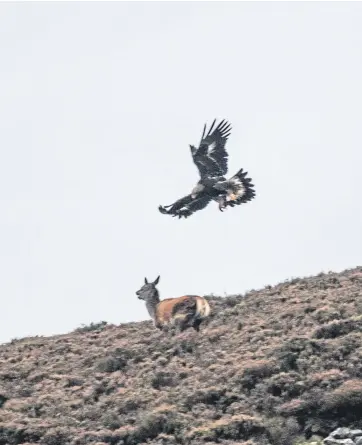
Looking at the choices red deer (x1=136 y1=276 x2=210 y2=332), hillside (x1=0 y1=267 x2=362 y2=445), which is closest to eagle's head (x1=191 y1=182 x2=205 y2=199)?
red deer (x1=136 y1=276 x2=210 y2=332)

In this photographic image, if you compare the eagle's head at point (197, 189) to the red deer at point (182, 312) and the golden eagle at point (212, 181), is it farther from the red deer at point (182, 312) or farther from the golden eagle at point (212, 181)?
the red deer at point (182, 312)

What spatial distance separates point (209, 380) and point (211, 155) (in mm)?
4724

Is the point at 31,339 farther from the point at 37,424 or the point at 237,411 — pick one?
the point at 237,411

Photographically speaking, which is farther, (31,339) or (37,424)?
(31,339)

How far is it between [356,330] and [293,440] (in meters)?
5.10

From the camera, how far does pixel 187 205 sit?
2623cm

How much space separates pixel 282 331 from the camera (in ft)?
89.7

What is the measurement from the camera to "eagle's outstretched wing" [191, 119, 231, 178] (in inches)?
1032

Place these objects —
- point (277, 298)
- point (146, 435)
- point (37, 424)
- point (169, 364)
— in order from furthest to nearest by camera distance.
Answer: point (277, 298) → point (169, 364) → point (37, 424) → point (146, 435)

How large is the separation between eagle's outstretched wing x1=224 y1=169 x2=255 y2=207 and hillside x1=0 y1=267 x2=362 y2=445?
109 inches

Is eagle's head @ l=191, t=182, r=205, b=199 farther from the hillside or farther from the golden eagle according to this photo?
the hillside

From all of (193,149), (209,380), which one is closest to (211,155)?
(193,149)

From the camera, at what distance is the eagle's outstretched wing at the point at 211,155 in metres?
26.2

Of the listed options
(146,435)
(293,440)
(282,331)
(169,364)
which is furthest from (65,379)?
(293,440)
